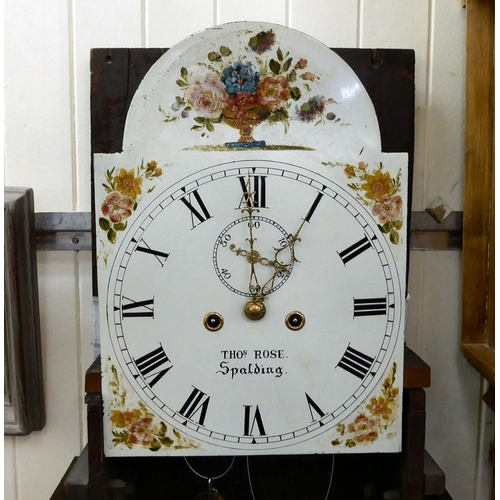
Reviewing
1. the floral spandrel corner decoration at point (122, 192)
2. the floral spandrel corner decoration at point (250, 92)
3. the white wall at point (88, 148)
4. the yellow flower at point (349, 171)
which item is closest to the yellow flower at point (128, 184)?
the floral spandrel corner decoration at point (122, 192)

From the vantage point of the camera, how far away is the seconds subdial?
0.83 m

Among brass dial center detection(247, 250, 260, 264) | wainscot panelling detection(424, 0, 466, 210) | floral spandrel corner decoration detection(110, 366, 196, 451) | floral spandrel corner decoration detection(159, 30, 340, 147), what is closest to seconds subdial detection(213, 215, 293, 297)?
brass dial center detection(247, 250, 260, 264)

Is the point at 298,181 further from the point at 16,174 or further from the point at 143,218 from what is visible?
the point at 16,174

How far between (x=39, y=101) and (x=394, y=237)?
69cm

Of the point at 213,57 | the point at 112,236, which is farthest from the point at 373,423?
the point at 213,57

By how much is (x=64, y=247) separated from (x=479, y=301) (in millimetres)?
795

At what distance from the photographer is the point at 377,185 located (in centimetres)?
83

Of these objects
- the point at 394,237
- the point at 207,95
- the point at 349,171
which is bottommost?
the point at 394,237

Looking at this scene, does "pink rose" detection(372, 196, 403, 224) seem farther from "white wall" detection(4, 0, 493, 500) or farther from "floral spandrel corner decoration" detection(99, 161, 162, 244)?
"floral spandrel corner decoration" detection(99, 161, 162, 244)

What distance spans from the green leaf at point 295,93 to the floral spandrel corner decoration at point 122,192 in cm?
A: 24

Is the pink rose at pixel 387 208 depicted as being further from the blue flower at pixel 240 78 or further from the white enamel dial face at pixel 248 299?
the blue flower at pixel 240 78

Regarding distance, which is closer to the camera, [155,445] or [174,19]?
[155,445]

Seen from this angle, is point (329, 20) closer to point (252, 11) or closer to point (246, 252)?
point (252, 11)

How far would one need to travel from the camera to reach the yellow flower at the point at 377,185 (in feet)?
2.72
